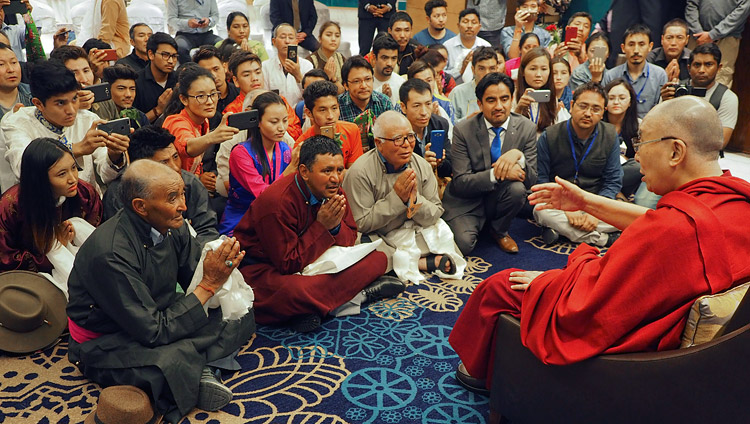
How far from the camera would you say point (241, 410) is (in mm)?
2352

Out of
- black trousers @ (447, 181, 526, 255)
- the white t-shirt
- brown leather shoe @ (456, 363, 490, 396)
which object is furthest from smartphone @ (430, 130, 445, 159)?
the white t-shirt

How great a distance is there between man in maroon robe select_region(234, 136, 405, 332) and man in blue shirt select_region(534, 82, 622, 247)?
5.46 ft

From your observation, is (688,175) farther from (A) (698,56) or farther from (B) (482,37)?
(B) (482,37)

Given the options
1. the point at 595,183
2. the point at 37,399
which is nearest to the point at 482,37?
the point at 595,183

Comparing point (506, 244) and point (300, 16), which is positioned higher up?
point (300, 16)

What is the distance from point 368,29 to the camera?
694 cm

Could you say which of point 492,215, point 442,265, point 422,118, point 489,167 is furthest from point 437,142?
point 442,265

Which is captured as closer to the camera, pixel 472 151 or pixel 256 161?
pixel 256 161

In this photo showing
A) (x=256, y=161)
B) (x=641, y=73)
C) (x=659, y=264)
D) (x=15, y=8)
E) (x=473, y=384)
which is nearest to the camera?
(x=659, y=264)

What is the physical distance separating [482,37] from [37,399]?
20.8 feet

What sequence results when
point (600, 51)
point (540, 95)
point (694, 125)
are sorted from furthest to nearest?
point (600, 51) → point (540, 95) → point (694, 125)

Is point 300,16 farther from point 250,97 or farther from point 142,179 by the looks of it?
point 142,179

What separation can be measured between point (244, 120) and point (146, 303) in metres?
1.46

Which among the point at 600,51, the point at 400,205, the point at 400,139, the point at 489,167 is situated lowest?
the point at 400,205
